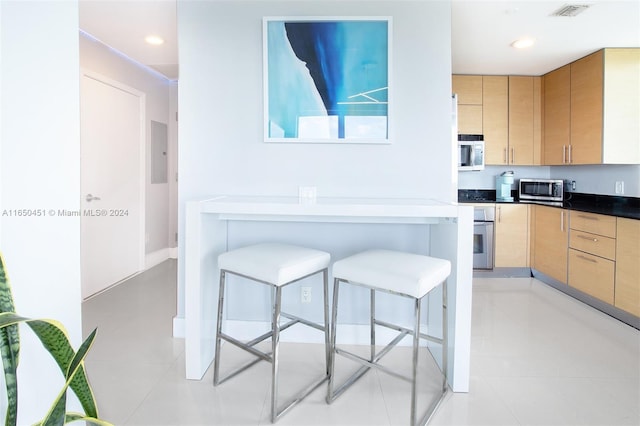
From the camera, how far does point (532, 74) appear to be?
4363 mm

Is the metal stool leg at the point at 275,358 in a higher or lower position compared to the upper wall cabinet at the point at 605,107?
lower

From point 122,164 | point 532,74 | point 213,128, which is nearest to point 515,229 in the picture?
point 532,74

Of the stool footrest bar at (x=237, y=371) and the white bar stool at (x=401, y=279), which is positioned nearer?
the white bar stool at (x=401, y=279)

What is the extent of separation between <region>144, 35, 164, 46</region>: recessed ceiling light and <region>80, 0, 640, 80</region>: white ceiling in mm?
46

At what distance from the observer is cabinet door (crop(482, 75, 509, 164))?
14.4 ft

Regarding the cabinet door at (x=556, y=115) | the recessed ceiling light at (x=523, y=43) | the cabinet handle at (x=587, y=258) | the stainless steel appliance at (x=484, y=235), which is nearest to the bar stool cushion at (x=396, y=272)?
the cabinet handle at (x=587, y=258)

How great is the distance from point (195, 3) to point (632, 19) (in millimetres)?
3125

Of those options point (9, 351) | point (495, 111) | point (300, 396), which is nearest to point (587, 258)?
point (495, 111)

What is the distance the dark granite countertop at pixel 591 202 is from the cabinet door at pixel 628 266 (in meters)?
0.10

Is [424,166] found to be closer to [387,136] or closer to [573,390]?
[387,136]

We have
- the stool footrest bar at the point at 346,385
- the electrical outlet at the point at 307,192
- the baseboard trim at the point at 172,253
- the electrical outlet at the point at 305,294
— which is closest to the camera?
the stool footrest bar at the point at 346,385

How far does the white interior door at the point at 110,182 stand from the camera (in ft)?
11.5

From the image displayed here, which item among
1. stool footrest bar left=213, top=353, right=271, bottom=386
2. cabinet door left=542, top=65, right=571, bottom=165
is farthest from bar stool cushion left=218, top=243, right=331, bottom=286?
cabinet door left=542, top=65, right=571, bottom=165

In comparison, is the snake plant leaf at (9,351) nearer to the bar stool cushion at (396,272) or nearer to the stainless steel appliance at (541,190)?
the bar stool cushion at (396,272)
